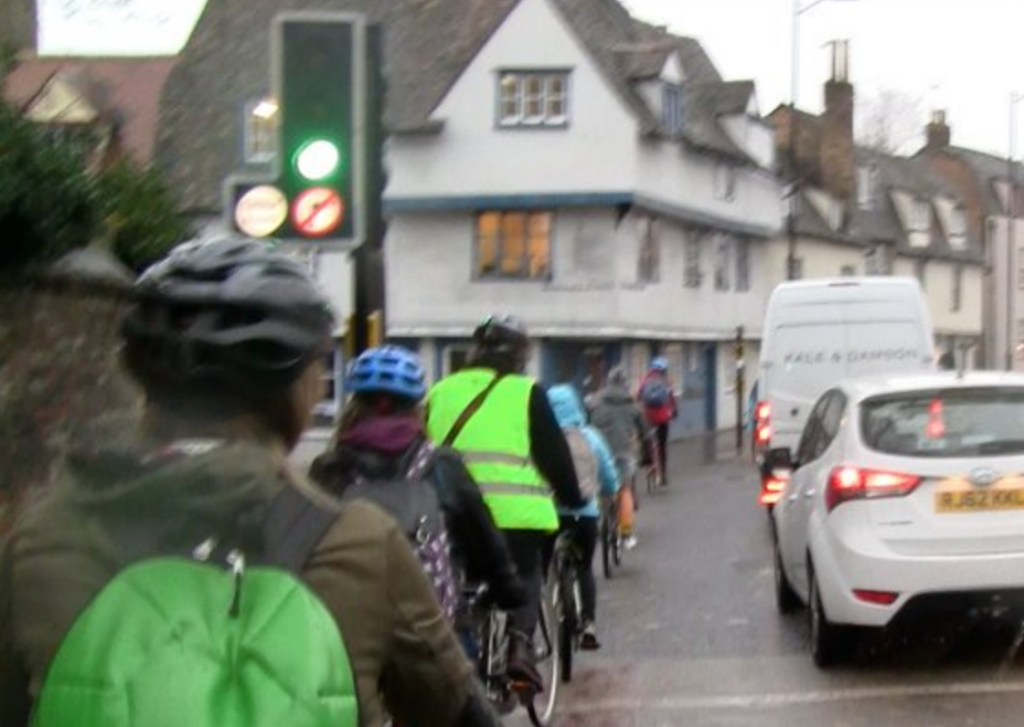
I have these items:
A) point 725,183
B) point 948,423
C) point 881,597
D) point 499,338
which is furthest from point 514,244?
point 499,338

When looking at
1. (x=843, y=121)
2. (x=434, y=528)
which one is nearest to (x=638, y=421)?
(x=434, y=528)

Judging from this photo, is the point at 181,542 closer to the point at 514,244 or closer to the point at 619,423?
the point at 619,423

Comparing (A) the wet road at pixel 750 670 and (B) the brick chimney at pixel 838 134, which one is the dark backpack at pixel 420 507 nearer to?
(A) the wet road at pixel 750 670

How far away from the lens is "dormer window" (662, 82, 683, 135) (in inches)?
1672

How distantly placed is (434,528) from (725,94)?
42.6 m

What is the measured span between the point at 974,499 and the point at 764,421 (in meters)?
11.3

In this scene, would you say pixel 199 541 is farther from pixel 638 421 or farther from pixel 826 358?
pixel 826 358

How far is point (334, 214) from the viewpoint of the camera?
854 cm

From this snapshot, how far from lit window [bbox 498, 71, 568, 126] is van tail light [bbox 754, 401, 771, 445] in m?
18.6

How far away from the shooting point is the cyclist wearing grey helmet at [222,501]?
2.50m

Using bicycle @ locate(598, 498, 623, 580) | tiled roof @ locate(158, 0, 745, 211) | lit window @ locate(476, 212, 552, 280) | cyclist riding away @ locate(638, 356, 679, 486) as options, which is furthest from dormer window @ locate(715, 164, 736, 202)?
bicycle @ locate(598, 498, 623, 580)

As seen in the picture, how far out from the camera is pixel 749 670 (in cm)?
1134

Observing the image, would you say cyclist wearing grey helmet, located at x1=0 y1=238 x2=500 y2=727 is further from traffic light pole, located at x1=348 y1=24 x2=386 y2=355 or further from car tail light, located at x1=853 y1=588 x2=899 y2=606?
car tail light, located at x1=853 y1=588 x2=899 y2=606

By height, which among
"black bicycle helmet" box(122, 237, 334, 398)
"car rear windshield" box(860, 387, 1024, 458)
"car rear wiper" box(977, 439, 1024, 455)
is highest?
"black bicycle helmet" box(122, 237, 334, 398)
